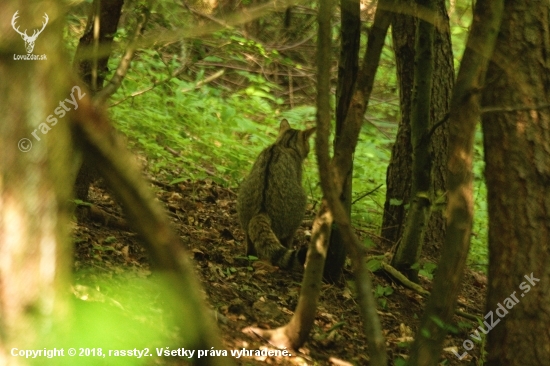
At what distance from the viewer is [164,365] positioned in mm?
3166

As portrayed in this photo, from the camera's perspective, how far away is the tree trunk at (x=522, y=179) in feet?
12.7

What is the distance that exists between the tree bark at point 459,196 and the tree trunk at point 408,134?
3.32m

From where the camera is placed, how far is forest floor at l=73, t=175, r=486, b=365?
3895mm

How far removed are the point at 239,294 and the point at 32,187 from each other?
3547mm

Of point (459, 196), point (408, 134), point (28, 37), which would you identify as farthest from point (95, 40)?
point (408, 134)

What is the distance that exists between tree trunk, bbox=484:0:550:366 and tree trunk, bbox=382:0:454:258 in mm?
2763

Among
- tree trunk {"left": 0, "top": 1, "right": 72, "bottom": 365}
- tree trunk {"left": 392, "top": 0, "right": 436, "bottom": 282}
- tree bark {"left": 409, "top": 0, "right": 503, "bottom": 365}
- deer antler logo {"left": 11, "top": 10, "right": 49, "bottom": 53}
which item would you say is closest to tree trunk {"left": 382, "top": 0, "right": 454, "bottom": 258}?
tree trunk {"left": 392, "top": 0, "right": 436, "bottom": 282}

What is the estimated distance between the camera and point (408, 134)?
698 centimetres
